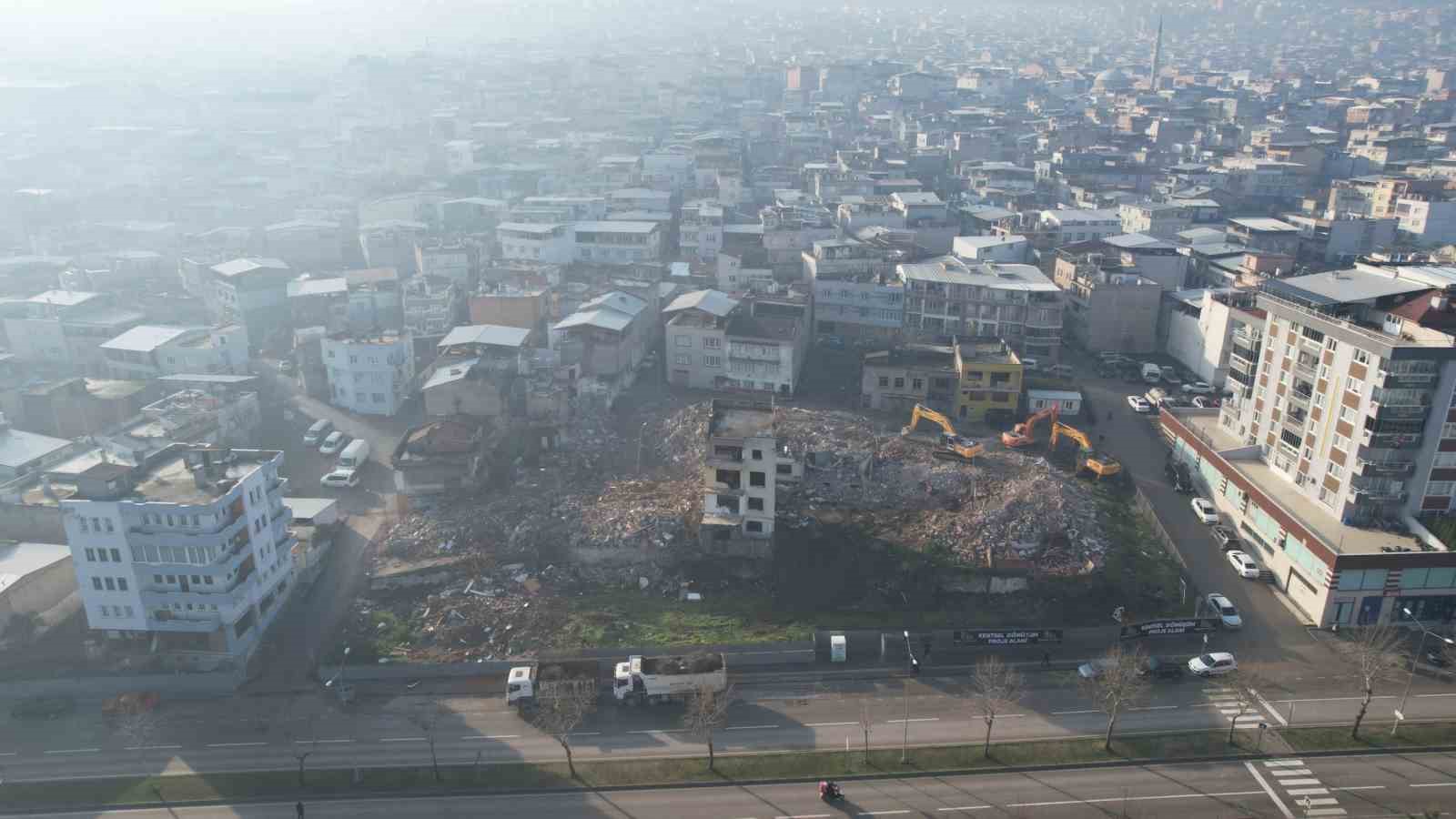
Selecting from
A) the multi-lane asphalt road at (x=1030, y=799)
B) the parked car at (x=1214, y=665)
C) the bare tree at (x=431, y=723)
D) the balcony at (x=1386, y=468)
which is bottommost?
the multi-lane asphalt road at (x=1030, y=799)

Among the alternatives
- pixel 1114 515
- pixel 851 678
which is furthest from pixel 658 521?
pixel 1114 515

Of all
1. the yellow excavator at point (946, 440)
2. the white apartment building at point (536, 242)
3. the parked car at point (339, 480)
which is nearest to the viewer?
the yellow excavator at point (946, 440)

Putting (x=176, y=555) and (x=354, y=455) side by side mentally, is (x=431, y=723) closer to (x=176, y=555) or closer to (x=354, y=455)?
(x=176, y=555)

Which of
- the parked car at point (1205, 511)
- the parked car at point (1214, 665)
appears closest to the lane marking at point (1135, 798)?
the parked car at point (1214, 665)

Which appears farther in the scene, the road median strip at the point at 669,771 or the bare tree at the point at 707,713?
the bare tree at the point at 707,713

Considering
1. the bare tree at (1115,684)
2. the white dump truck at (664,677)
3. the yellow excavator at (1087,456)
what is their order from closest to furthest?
1. the bare tree at (1115,684)
2. the white dump truck at (664,677)
3. the yellow excavator at (1087,456)

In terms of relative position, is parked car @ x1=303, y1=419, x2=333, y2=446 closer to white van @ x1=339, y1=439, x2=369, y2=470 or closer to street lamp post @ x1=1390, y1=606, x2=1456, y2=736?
white van @ x1=339, y1=439, x2=369, y2=470

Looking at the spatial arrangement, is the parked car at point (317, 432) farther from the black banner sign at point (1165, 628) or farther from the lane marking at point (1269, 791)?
the lane marking at point (1269, 791)

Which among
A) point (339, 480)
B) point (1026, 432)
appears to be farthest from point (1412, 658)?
point (339, 480)
